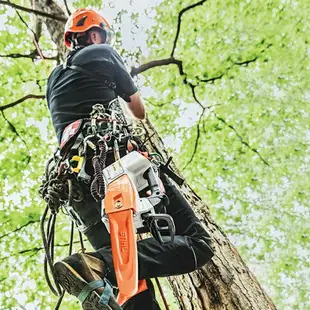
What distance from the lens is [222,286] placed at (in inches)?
101

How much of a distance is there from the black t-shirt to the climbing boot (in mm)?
885

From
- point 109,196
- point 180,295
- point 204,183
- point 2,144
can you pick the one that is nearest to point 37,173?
point 2,144

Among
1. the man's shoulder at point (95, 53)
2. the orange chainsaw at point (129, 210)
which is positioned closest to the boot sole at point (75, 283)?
the orange chainsaw at point (129, 210)

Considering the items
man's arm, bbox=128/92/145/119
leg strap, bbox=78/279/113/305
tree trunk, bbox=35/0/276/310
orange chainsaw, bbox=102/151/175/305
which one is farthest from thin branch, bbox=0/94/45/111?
leg strap, bbox=78/279/113/305

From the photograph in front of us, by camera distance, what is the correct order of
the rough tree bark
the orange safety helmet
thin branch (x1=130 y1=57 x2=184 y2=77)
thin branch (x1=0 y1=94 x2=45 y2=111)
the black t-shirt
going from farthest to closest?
thin branch (x1=0 y1=94 x2=45 y2=111), thin branch (x1=130 y1=57 x2=184 y2=77), the orange safety helmet, the rough tree bark, the black t-shirt

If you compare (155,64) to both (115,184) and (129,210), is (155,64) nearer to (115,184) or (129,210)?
(115,184)

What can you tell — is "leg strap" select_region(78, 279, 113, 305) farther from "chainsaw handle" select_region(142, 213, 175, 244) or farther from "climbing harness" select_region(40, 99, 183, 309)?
"chainsaw handle" select_region(142, 213, 175, 244)

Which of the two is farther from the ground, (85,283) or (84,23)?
(84,23)

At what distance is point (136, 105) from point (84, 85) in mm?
399

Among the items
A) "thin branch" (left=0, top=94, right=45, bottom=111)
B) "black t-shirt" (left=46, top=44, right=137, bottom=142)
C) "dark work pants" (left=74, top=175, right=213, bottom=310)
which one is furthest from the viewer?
"thin branch" (left=0, top=94, right=45, bottom=111)

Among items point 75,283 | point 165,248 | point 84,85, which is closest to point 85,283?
point 75,283

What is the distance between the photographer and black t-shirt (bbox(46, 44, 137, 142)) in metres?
2.31

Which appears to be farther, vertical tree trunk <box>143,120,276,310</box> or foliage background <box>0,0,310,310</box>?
foliage background <box>0,0,310,310</box>

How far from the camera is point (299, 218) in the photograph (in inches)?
268
